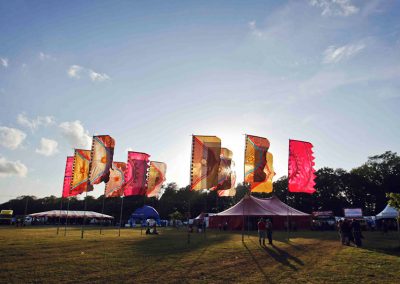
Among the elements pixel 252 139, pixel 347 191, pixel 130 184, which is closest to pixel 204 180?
pixel 252 139

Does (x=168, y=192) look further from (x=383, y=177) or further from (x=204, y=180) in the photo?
(x=204, y=180)

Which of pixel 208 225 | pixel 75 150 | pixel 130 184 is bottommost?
pixel 208 225

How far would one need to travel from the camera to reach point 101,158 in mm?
24828

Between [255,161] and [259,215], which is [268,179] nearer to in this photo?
[255,161]

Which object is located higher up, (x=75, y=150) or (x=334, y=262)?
(x=75, y=150)

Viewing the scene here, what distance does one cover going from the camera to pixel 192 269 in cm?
1204

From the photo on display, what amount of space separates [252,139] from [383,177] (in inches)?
2660

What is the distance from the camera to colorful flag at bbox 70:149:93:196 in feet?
86.8

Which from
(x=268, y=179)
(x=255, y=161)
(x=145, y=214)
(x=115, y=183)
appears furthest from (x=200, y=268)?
(x=145, y=214)

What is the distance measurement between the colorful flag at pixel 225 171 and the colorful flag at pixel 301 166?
4945mm

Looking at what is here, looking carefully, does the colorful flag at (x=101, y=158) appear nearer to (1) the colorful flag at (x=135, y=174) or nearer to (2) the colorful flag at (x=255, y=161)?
(1) the colorful flag at (x=135, y=174)

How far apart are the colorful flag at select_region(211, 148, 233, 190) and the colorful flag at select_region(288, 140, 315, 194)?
495 cm

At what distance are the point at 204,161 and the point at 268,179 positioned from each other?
626cm

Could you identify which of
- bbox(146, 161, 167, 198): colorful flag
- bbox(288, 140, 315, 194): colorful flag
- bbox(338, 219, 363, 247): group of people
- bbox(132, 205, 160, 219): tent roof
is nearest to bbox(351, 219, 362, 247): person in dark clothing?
bbox(338, 219, 363, 247): group of people
